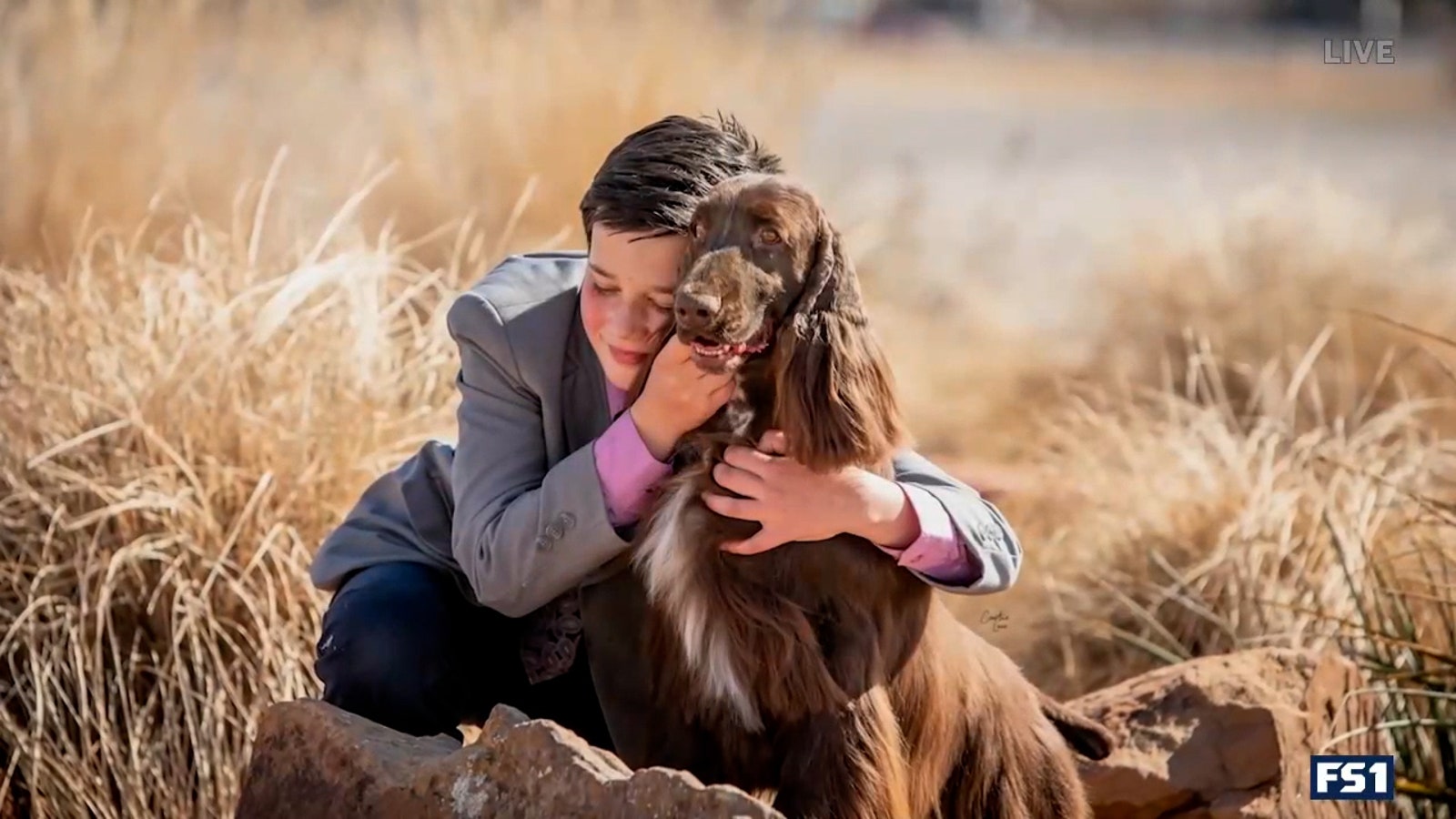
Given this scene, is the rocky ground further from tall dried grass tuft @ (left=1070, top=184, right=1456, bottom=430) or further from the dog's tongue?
tall dried grass tuft @ (left=1070, top=184, right=1456, bottom=430)

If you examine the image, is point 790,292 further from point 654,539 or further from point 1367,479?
point 1367,479

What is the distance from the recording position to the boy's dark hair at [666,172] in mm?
2725

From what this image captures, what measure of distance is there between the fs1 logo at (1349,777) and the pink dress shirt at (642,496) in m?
1.30

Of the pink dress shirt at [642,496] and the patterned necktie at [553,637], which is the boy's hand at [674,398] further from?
the patterned necktie at [553,637]

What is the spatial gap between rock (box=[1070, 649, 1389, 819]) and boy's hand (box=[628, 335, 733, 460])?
4.75ft

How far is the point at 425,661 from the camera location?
308 centimetres

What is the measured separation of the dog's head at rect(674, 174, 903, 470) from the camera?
8.20ft

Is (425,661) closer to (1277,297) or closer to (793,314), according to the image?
(793,314)

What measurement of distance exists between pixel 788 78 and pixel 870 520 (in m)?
4.79

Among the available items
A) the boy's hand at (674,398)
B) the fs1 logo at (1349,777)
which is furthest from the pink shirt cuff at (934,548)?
the fs1 logo at (1349,777)

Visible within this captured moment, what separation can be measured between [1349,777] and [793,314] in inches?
73.3

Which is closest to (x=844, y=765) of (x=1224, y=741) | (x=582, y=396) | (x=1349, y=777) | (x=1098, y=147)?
(x=582, y=396)

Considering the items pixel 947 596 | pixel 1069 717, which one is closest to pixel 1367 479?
pixel 947 596

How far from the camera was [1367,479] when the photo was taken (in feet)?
A: 16.2
